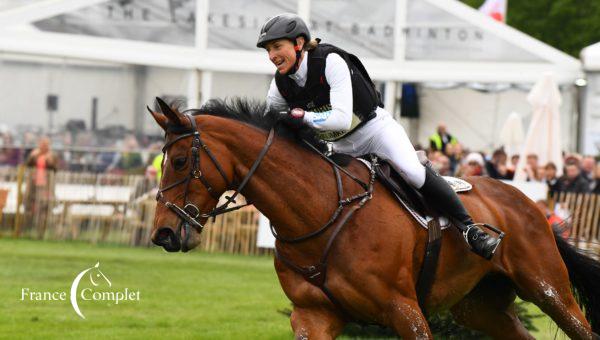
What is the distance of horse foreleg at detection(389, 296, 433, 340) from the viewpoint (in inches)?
270

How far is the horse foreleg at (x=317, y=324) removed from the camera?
6.93 metres

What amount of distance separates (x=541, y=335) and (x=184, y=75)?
12.3 meters

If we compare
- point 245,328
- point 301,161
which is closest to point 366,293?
point 301,161

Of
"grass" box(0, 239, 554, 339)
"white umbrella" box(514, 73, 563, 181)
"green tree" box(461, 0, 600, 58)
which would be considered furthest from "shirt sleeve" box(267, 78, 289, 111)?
"green tree" box(461, 0, 600, 58)

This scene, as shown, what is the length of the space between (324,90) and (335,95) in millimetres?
199

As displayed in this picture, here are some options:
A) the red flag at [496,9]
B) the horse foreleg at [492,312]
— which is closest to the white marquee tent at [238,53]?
the red flag at [496,9]

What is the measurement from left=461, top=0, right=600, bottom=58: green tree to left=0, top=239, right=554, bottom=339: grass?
64.4 ft

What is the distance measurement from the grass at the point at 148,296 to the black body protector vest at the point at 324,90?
3.79m

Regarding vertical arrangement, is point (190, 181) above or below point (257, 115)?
below

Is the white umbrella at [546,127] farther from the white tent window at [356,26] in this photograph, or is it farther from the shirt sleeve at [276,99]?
the shirt sleeve at [276,99]

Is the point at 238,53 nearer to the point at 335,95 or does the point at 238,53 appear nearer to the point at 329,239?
the point at 335,95

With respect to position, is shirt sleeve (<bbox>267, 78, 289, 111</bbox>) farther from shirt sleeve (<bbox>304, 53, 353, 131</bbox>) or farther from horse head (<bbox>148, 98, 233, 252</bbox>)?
horse head (<bbox>148, 98, 233, 252</bbox>)

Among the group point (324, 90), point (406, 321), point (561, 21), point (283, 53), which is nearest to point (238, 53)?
point (324, 90)

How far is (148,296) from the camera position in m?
13.2
